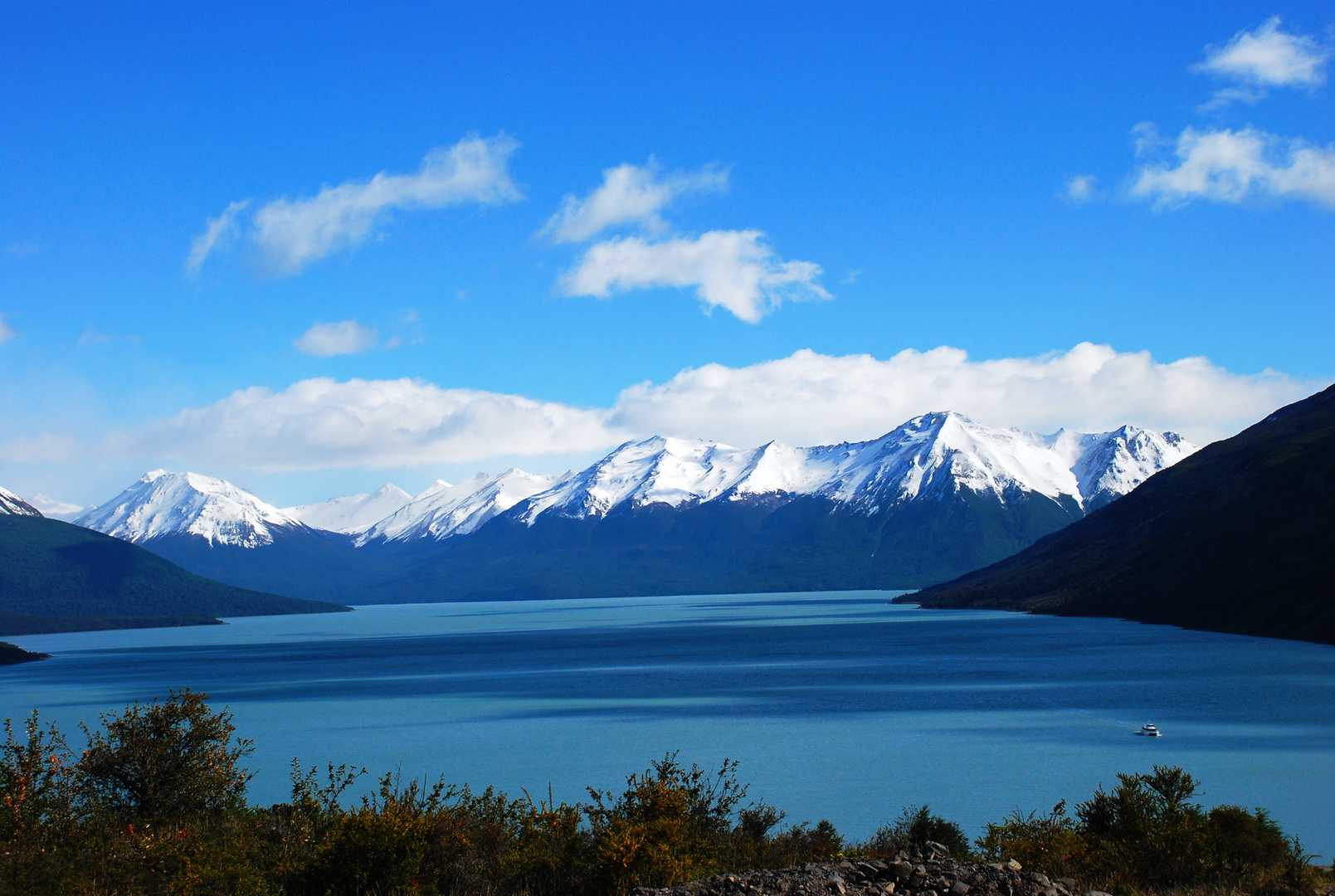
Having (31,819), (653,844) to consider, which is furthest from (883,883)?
(31,819)

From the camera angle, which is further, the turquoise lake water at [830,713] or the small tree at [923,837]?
the turquoise lake water at [830,713]

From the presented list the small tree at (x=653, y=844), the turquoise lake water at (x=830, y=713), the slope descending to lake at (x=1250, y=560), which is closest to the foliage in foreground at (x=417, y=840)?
the small tree at (x=653, y=844)

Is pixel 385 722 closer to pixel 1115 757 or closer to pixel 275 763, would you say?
pixel 275 763

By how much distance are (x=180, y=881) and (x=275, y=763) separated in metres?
45.9

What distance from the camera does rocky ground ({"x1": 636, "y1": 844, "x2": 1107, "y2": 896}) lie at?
16141mm

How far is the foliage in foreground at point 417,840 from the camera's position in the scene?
760 inches

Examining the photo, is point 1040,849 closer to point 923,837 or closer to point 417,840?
point 923,837

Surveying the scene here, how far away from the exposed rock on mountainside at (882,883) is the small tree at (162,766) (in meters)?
16.6

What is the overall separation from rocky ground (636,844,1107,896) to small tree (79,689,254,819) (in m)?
16.5

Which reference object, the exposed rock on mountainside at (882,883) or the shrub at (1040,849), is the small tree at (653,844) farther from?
the shrub at (1040,849)

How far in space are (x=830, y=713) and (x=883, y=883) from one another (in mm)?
57688

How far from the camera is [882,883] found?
16.5 m

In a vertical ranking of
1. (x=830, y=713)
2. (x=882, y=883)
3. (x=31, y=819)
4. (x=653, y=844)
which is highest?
(x=31, y=819)

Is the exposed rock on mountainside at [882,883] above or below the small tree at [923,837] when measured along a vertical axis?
above
